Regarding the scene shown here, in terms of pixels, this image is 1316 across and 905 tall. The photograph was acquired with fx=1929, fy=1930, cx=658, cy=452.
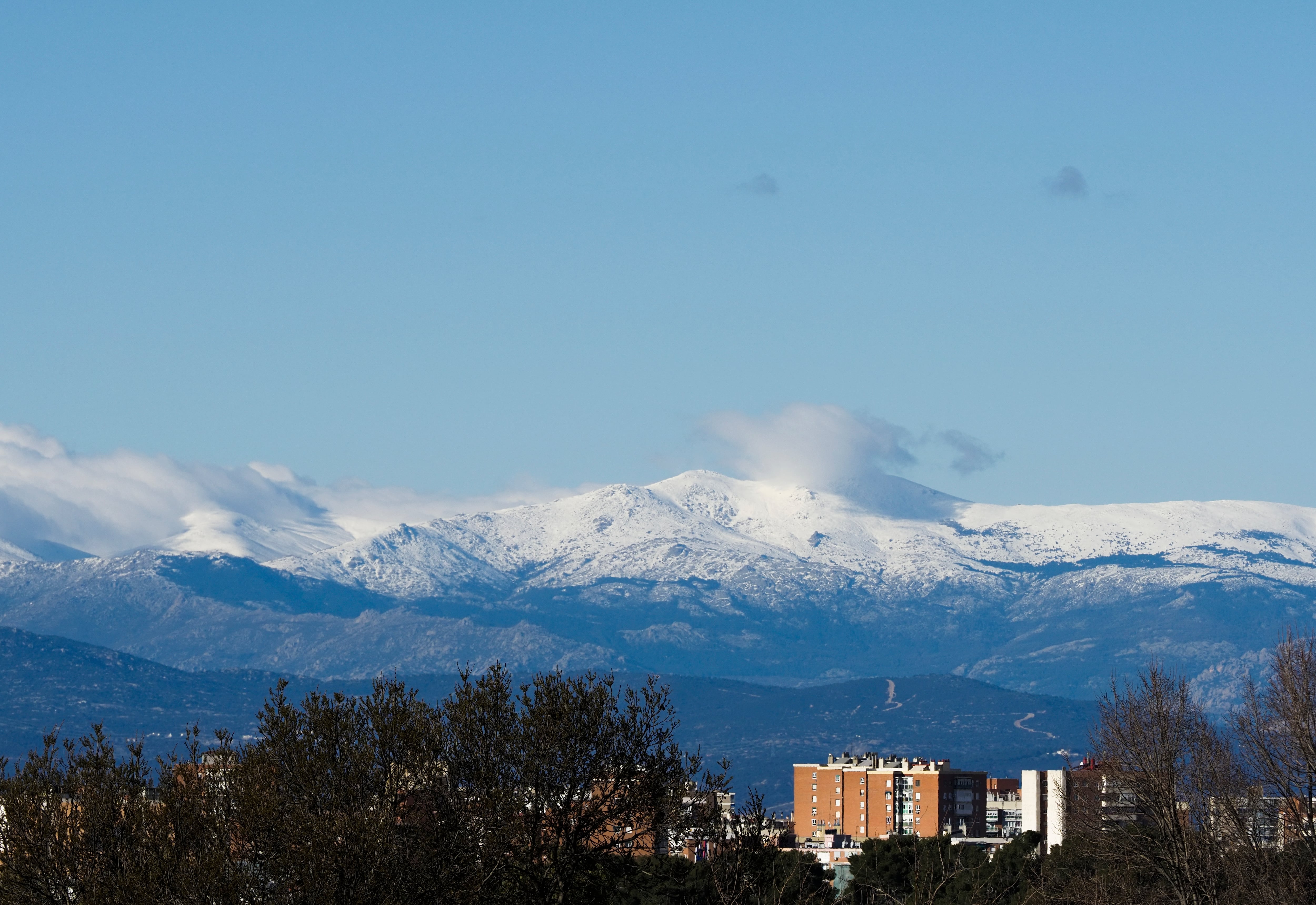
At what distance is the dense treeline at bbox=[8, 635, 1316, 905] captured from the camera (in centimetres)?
3584

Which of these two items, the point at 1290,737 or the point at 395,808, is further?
the point at 1290,737

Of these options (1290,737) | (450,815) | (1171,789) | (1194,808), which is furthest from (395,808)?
(1194,808)

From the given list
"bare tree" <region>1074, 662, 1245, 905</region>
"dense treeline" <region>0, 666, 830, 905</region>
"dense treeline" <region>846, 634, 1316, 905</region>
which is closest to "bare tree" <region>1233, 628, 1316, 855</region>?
"dense treeline" <region>846, 634, 1316, 905</region>

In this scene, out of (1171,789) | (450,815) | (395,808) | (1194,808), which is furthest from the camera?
(1194,808)

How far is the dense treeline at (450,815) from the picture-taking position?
118 ft

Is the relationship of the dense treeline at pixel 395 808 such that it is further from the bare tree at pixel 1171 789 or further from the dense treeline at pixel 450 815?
the bare tree at pixel 1171 789

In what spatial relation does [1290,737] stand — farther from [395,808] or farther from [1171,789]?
[395,808]

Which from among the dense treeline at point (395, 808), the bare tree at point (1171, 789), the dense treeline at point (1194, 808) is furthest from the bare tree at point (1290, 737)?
the dense treeline at point (395, 808)

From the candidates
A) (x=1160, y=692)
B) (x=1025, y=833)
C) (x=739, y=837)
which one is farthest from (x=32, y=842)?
(x=1025, y=833)

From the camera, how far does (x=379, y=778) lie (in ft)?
140

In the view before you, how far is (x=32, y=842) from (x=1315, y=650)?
5037cm

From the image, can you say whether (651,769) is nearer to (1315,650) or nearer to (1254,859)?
(1254,859)

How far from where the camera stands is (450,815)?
43.0 m

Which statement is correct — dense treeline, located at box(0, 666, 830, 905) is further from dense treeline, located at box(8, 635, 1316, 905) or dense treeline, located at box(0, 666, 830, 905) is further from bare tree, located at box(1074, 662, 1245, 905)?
bare tree, located at box(1074, 662, 1245, 905)
